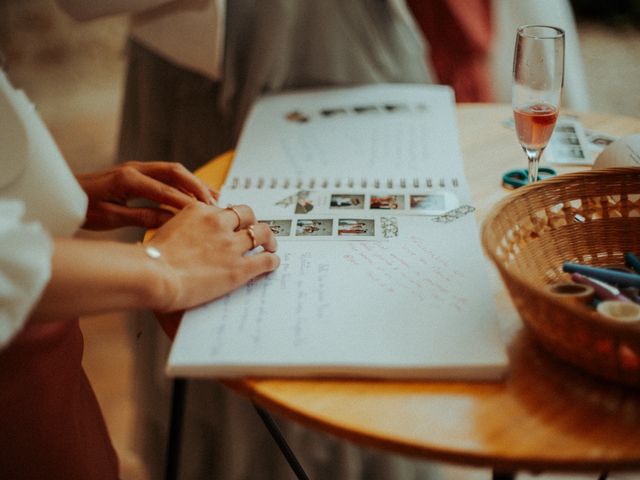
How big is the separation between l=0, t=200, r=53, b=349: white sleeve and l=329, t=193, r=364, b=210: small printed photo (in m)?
0.36

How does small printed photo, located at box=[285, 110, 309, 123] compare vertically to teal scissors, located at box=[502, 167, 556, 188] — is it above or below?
below

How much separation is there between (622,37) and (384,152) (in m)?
3.06

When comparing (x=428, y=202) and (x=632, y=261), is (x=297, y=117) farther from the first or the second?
(x=632, y=261)

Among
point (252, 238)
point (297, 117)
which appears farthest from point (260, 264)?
point (297, 117)

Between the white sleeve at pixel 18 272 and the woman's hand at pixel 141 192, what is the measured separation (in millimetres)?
271

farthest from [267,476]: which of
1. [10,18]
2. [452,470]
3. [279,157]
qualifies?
[10,18]

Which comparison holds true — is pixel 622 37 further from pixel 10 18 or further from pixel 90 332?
pixel 10 18

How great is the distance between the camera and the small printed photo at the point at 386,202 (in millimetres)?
780

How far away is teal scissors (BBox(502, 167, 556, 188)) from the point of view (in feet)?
2.76

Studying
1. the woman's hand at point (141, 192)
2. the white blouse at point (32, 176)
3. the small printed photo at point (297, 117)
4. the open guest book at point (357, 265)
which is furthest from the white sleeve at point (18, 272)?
the small printed photo at point (297, 117)

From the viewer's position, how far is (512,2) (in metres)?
1.68

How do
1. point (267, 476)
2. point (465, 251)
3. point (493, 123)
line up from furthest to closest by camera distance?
point (267, 476) → point (493, 123) → point (465, 251)

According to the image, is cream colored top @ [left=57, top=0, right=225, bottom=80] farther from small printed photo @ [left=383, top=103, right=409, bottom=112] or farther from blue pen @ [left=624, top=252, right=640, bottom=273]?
blue pen @ [left=624, top=252, right=640, bottom=273]

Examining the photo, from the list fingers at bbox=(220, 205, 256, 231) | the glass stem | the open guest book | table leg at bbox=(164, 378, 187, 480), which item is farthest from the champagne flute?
table leg at bbox=(164, 378, 187, 480)
